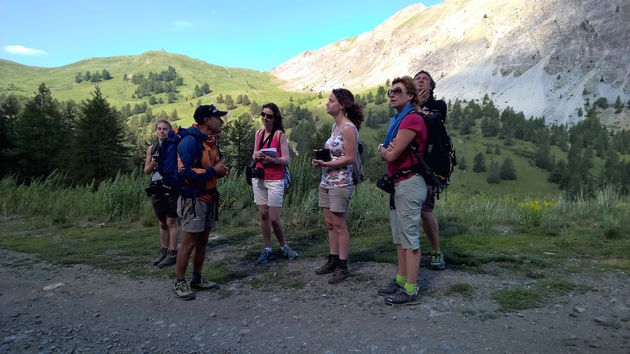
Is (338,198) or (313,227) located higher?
(338,198)

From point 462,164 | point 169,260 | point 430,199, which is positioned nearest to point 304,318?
point 430,199

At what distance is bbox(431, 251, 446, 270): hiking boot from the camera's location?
15.9 ft

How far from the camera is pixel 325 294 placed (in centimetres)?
427

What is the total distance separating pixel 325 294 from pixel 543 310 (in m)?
2.12

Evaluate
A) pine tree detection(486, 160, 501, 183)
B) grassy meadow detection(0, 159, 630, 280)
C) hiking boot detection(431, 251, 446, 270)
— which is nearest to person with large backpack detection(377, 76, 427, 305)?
hiking boot detection(431, 251, 446, 270)

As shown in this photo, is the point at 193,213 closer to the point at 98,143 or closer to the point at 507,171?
the point at 98,143

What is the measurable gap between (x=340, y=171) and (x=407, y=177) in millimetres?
986

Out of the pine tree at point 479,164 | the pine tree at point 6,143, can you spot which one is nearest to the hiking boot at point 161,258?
the pine tree at point 6,143

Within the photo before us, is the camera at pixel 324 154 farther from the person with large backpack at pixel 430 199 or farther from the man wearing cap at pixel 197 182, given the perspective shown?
the person with large backpack at pixel 430 199

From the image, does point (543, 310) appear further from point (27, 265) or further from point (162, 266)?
point (27, 265)

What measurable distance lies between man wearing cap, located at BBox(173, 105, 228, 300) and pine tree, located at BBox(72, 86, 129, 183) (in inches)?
Answer: 1381

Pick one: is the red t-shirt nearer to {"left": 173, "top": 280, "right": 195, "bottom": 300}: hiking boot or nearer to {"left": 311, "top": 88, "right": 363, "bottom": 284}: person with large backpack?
{"left": 311, "top": 88, "right": 363, "bottom": 284}: person with large backpack

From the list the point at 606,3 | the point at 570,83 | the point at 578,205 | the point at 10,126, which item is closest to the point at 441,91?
the point at 570,83

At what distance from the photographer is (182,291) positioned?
4250mm
